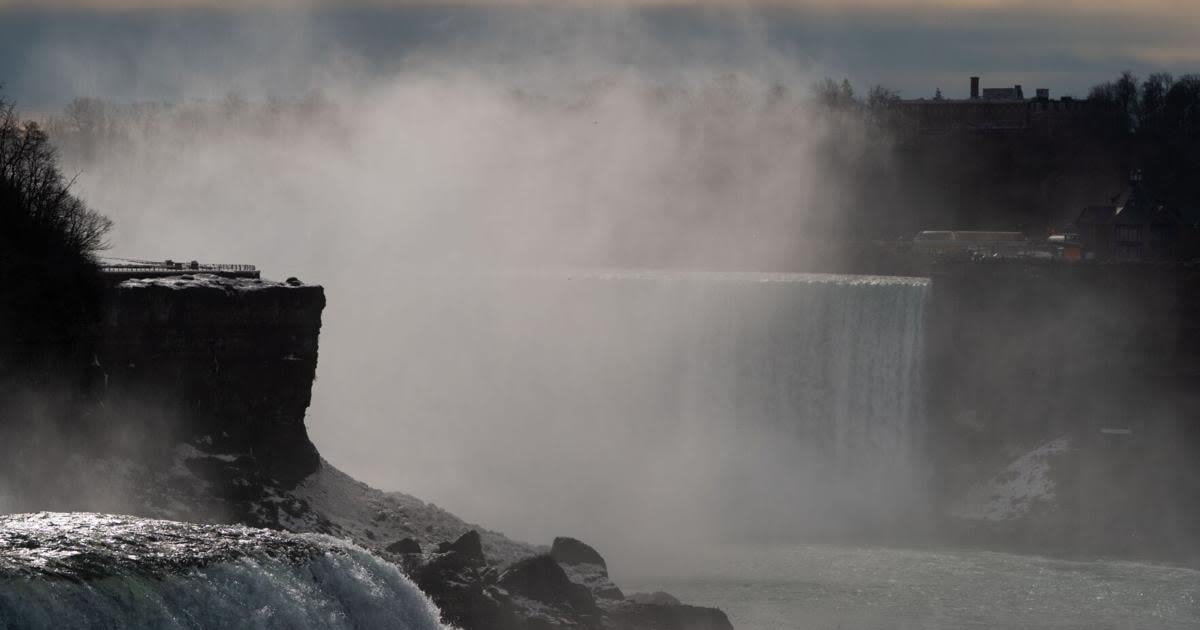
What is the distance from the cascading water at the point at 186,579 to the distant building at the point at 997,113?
101 metres

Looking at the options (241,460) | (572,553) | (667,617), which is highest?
(241,460)

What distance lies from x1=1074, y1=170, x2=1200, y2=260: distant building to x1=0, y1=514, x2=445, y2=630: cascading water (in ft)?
179

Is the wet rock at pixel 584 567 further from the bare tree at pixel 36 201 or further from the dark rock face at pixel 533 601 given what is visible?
the bare tree at pixel 36 201

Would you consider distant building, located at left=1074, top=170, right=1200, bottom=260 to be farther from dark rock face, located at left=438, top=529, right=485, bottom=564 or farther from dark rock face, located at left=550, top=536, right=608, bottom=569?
dark rock face, located at left=438, top=529, right=485, bottom=564

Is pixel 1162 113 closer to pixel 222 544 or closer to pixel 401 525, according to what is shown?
pixel 401 525

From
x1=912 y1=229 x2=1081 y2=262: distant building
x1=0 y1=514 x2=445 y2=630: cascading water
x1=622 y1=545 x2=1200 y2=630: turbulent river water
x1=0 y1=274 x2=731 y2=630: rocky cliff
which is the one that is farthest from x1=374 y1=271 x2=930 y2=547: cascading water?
x1=0 y1=514 x2=445 y2=630: cascading water

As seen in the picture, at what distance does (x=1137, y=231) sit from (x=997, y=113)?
6255cm

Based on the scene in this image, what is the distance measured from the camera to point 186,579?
31.8m

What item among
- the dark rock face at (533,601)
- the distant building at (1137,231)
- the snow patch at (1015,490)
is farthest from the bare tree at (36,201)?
the distant building at (1137,231)

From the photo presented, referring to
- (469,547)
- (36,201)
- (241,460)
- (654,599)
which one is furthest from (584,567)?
(36,201)

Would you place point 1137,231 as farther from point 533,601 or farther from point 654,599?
point 533,601

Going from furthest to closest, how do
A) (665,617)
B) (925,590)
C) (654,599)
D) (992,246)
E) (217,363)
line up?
(992,246)
(925,590)
(217,363)
(654,599)
(665,617)

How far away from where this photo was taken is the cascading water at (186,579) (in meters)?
29.3

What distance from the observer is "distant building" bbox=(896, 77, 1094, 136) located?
13638 centimetres
